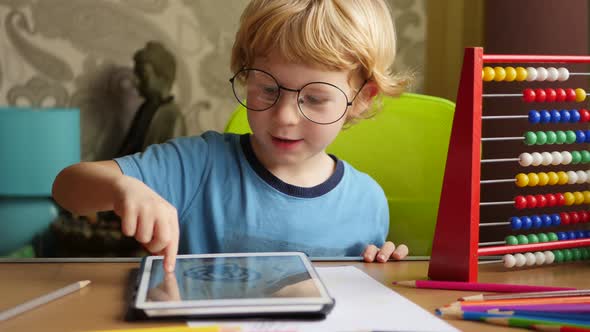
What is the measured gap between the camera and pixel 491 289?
0.78 meters

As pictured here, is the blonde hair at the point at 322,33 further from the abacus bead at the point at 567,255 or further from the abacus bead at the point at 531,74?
the abacus bead at the point at 567,255

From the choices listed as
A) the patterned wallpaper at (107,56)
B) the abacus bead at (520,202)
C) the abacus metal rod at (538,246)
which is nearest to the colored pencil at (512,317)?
the abacus metal rod at (538,246)

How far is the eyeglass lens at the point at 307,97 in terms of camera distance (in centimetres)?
103

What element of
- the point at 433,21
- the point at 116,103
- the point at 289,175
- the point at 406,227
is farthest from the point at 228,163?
the point at 433,21

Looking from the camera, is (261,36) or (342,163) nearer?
(261,36)

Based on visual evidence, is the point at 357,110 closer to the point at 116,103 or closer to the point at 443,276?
the point at 443,276

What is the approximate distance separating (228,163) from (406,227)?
364 millimetres

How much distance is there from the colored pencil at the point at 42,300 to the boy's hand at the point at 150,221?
0.08m

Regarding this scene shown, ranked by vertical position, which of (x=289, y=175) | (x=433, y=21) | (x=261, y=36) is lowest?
(x=289, y=175)

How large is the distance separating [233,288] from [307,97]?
1.38ft

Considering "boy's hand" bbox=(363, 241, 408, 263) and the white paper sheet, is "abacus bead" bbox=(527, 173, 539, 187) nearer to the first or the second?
"boy's hand" bbox=(363, 241, 408, 263)

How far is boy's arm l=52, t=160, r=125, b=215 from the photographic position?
829mm

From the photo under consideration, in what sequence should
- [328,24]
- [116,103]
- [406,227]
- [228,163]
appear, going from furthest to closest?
[116,103] → [406,227] → [228,163] → [328,24]

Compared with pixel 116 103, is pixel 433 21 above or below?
above
